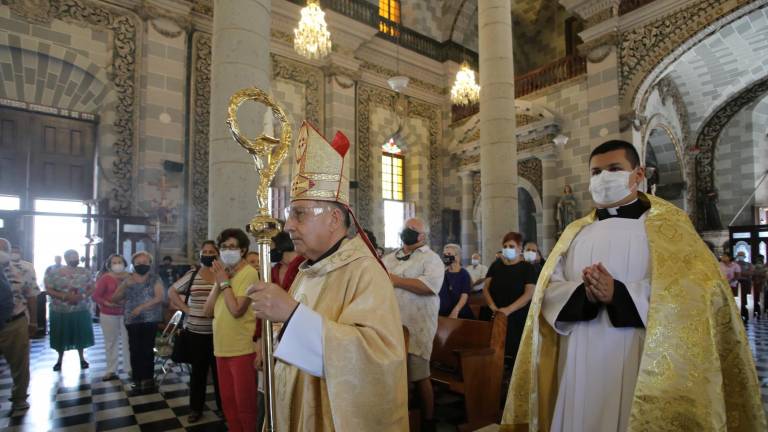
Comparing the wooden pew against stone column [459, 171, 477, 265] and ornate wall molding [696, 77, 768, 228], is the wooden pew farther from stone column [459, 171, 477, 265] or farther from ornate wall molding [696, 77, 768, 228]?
ornate wall molding [696, 77, 768, 228]

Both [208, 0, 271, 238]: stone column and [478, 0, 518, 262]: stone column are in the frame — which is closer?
[208, 0, 271, 238]: stone column

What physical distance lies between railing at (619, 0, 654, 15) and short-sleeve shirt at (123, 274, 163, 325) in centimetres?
1171

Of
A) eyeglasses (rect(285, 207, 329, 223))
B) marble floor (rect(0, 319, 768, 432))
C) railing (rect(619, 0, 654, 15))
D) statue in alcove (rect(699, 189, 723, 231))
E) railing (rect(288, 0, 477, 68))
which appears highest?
railing (rect(288, 0, 477, 68))

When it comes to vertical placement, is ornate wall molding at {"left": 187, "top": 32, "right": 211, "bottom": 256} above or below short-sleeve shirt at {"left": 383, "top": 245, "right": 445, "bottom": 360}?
above

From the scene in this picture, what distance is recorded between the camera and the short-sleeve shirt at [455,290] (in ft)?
16.7

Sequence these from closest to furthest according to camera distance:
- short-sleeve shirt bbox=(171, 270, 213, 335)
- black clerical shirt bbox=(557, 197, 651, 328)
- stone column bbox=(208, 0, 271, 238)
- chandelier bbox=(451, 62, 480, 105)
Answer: black clerical shirt bbox=(557, 197, 651, 328), short-sleeve shirt bbox=(171, 270, 213, 335), stone column bbox=(208, 0, 271, 238), chandelier bbox=(451, 62, 480, 105)

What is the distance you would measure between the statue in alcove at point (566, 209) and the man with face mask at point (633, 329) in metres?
10.0

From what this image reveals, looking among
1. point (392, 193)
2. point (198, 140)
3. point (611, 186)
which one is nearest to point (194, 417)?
point (611, 186)

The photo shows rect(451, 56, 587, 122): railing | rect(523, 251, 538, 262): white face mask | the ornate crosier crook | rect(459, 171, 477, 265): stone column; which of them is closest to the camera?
the ornate crosier crook

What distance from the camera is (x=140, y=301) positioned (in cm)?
520

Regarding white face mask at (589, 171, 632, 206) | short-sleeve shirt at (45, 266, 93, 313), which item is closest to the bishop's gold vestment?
white face mask at (589, 171, 632, 206)

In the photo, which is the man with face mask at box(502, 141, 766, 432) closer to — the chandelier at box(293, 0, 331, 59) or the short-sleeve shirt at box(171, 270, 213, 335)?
the short-sleeve shirt at box(171, 270, 213, 335)

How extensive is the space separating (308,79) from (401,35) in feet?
12.9

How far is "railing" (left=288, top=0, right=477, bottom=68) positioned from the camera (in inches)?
513
